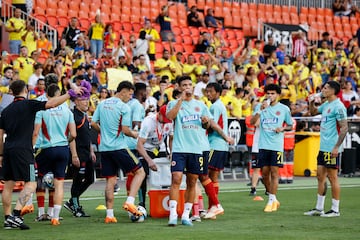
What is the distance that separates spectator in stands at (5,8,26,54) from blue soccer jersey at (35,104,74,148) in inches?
452

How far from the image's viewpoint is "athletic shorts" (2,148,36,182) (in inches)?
478

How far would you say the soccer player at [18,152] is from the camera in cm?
1213

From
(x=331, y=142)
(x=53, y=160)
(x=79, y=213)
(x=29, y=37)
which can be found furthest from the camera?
(x=29, y=37)

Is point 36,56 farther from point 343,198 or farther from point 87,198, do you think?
point 343,198

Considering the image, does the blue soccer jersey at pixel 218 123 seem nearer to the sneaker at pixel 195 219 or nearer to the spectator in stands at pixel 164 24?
the sneaker at pixel 195 219

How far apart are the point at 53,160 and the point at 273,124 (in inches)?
177

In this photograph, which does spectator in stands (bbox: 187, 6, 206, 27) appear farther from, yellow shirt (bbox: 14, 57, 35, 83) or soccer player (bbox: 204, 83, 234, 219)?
soccer player (bbox: 204, 83, 234, 219)

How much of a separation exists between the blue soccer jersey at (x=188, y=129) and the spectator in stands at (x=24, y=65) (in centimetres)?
1108

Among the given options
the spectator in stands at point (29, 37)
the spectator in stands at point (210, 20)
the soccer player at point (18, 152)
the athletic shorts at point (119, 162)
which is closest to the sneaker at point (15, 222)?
the soccer player at point (18, 152)

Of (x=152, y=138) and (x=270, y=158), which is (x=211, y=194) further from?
(x=270, y=158)

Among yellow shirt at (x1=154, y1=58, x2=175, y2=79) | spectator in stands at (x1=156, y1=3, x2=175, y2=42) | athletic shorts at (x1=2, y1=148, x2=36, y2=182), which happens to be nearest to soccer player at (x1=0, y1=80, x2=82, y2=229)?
athletic shorts at (x1=2, y1=148, x2=36, y2=182)

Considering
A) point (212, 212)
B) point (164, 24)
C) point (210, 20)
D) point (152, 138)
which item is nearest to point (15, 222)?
point (152, 138)

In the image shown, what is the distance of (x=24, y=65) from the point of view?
76.3ft

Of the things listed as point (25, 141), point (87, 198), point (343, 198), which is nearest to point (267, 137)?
point (343, 198)
